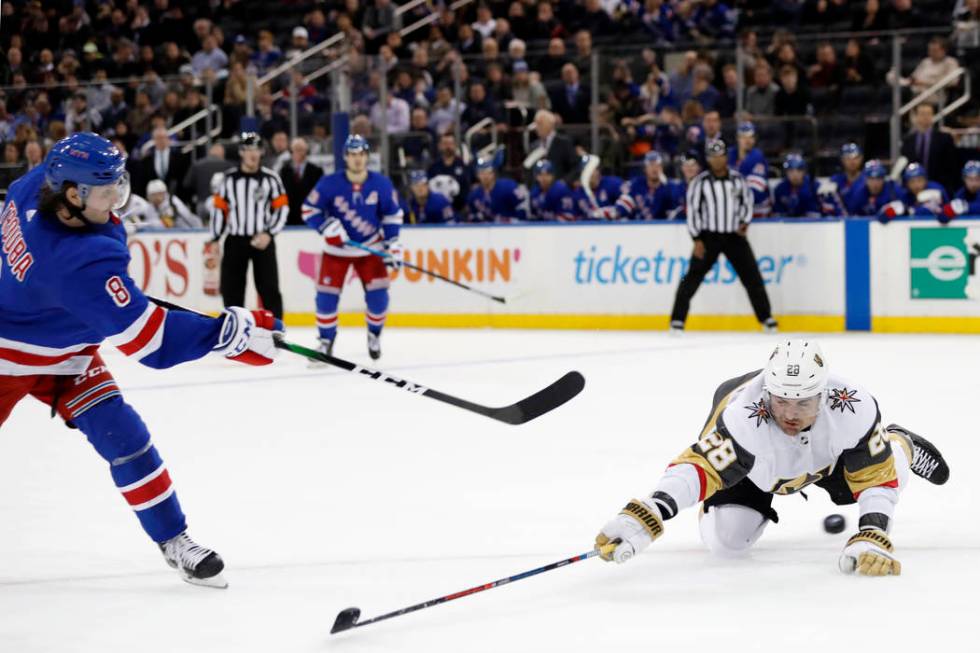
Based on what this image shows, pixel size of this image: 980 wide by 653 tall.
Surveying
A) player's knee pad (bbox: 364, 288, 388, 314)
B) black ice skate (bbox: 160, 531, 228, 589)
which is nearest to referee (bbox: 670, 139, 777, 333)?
player's knee pad (bbox: 364, 288, 388, 314)

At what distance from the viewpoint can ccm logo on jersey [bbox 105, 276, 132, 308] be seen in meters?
3.38

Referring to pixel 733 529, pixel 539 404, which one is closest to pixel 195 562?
pixel 539 404

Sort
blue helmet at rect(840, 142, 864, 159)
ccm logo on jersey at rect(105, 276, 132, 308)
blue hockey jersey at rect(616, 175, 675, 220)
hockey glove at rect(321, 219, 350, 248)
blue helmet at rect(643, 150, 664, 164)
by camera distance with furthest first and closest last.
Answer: blue hockey jersey at rect(616, 175, 675, 220)
blue helmet at rect(643, 150, 664, 164)
blue helmet at rect(840, 142, 864, 159)
hockey glove at rect(321, 219, 350, 248)
ccm logo on jersey at rect(105, 276, 132, 308)

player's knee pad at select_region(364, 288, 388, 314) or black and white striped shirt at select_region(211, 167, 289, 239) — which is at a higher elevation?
black and white striped shirt at select_region(211, 167, 289, 239)

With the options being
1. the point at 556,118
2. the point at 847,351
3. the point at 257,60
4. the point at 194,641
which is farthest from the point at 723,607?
the point at 257,60

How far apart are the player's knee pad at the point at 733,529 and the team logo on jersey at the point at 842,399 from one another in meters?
0.42

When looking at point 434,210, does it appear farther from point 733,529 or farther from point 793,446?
point 793,446

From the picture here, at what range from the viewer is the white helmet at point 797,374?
352 centimetres

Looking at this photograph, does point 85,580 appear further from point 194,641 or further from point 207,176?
point 207,176

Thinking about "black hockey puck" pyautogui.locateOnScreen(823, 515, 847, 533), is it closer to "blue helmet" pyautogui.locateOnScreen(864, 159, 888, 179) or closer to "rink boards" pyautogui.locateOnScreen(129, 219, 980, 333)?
"rink boards" pyautogui.locateOnScreen(129, 219, 980, 333)

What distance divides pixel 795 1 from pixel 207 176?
18.5ft

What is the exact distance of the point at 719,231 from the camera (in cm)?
1058

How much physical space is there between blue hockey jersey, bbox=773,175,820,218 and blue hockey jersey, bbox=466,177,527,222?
216cm

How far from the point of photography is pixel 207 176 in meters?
12.7
